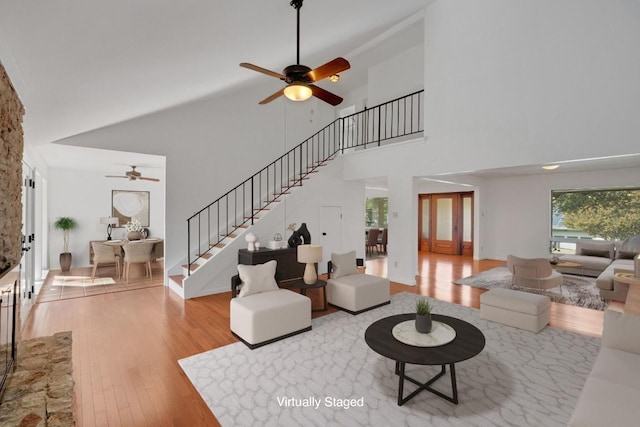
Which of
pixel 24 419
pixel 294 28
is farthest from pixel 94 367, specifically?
pixel 294 28

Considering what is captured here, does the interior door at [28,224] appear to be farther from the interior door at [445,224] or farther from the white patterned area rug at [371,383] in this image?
the interior door at [445,224]

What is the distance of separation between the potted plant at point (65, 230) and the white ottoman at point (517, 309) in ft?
31.3

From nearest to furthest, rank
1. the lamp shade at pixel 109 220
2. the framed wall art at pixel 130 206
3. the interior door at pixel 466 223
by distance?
the lamp shade at pixel 109 220 → the framed wall art at pixel 130 206 → the interior door at pixel 466 223

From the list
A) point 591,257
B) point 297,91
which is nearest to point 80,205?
point 297,91

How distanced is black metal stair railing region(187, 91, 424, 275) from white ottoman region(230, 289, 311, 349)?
2671mm

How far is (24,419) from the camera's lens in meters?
1.81

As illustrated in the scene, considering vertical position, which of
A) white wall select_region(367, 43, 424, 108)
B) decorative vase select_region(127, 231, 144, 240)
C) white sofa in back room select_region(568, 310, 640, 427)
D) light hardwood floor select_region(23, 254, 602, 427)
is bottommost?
light hardwood floor select_region(23, 254, 602, 427)

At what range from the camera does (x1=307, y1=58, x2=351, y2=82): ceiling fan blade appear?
9.48 feet

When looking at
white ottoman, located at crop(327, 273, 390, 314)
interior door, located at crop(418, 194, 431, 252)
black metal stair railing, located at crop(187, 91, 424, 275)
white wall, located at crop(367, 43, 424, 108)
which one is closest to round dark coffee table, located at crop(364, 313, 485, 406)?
white ottoman, located at crop(327, 273, 390, 314)

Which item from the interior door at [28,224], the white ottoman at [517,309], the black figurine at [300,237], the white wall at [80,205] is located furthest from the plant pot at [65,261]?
the white ottoman at [517,309]

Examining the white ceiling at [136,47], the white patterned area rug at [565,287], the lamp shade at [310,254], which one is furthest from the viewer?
the white patterned area rug at [565,287]

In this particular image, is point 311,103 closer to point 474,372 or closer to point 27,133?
point 27,133

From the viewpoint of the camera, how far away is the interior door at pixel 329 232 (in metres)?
7.89

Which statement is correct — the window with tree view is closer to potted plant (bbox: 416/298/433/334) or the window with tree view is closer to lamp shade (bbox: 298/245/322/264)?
lamp shade (bbox: 298/245/322/264)
